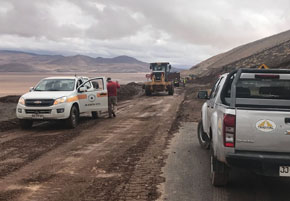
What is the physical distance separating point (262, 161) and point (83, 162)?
3795 millimetres

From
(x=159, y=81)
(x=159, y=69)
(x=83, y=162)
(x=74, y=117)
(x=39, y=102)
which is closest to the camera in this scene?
(x=83, y=162)

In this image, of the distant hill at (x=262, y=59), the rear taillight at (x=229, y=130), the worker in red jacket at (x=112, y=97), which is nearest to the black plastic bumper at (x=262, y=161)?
the rear taillight at (x=229, y=130)

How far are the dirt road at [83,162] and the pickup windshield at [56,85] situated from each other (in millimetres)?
1499

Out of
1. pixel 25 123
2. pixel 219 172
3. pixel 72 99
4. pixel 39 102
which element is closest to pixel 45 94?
pixel 39 102

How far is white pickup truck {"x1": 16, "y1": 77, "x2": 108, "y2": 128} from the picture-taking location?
10383mm

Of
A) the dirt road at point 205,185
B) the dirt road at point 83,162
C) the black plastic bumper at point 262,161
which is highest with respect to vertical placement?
the black plastic bumper at point 262,161

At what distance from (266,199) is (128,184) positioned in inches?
85.6

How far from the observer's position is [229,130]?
427 cm

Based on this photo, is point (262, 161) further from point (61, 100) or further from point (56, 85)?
point (56, 85)

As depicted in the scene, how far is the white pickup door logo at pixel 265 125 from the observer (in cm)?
412

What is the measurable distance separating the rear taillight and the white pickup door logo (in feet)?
1.02

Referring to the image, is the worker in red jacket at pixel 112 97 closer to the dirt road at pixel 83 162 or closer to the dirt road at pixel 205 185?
the dirt road at pixel 83 162

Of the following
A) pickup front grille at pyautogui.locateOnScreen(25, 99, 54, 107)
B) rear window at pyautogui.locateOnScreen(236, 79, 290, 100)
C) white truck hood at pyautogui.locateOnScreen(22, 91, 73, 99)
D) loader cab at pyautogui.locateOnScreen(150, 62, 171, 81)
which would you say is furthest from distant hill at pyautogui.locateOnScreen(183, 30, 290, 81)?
rear window at pyautogui.locateOnScreen(236, 79, 290, 100)

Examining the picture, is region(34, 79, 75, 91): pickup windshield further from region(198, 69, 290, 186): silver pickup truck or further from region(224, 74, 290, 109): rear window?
region(198, 69, 290, 186): silver pickup truck
